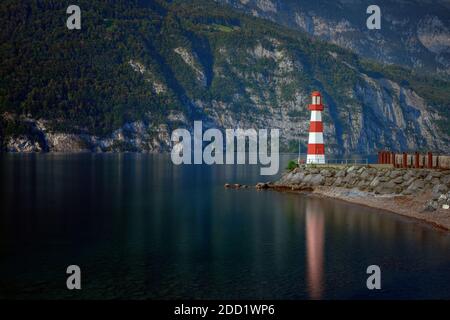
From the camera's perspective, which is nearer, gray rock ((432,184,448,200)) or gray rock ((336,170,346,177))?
gray rock ((432,184,448,200))

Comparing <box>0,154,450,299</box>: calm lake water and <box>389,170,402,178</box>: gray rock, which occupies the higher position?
<box>389,170,402,178</box>: gray rock

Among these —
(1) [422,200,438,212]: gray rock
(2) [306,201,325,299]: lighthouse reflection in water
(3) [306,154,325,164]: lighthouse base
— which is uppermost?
(3) [306,154,325,164]: lighthouse base

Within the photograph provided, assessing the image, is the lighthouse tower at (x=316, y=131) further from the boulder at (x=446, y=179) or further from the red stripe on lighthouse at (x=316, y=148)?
the boulder at (x=446, y=179)

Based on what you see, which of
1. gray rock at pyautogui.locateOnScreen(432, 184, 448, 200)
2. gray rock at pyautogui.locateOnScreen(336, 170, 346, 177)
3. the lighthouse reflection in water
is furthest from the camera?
gray rock at pyautogui.locateOnScreen(336, 170, 346, 177)

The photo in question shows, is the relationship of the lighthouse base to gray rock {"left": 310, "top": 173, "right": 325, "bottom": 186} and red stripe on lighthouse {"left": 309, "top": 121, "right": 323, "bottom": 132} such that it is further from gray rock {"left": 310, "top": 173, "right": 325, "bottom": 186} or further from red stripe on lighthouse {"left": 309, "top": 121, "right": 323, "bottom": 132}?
red stripe on lighthouse {"left": 309, "top": 121, "right": 323, "bottom": 132}

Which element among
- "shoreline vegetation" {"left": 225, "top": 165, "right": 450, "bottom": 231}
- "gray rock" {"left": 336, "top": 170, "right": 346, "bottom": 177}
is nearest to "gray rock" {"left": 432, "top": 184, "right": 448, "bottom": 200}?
"shoreline vegetation" {"left": 225, "top": 165, "right": 450, "bottom": 231}

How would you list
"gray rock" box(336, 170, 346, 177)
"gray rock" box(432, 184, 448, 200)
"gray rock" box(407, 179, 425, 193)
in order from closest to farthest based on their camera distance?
"gray rock" box(432, 184, 448, 200), "gray rock" box(407, 179, 425, 193), "gray rock" box(336, 170, 346, 177)

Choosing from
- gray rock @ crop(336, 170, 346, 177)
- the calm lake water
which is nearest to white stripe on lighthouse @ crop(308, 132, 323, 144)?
gray rock @ crop(336, 170, 346, 177)
